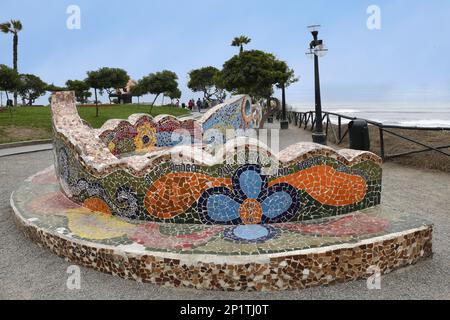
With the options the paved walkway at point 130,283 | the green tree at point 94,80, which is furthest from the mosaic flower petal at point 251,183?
the green tree at point 94,80

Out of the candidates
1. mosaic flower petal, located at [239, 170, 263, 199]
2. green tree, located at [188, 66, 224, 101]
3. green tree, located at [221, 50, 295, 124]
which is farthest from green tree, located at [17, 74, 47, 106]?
mosaic flower petal, located at [239, 170, 263, 199]

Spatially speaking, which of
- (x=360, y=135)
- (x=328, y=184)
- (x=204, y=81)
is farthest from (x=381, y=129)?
(x=204, y=81)

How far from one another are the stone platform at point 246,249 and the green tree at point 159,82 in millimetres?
25780

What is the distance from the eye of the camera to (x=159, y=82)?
29.5 metres

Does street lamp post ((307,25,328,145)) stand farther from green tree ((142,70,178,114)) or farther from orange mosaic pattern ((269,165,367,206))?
green tree ((142,70,178,114))

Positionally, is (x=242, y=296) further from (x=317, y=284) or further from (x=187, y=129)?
(x=187, y=129)

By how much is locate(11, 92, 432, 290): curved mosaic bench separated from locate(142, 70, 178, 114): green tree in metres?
24.8

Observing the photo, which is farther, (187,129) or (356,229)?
(187,129)

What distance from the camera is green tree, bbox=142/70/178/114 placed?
29.5 meters

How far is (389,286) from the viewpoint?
3678 mm

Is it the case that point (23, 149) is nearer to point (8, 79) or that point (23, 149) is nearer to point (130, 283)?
point (130, 283)

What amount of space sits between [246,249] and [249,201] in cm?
74

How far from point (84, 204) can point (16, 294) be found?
1.73 metres
